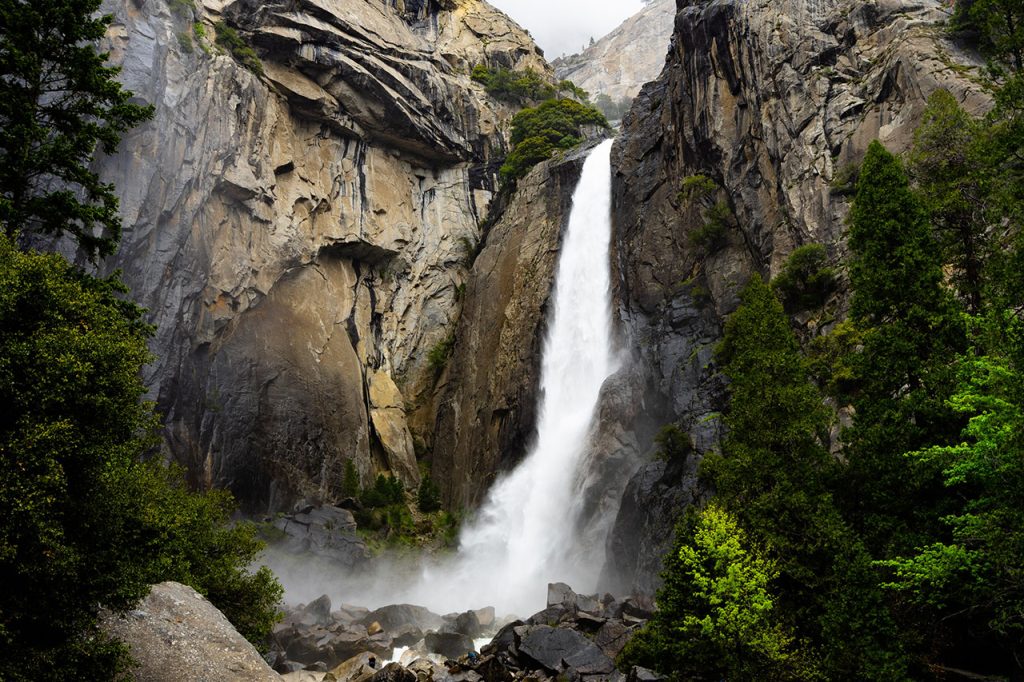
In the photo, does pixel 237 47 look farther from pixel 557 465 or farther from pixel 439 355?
pixel 557 465

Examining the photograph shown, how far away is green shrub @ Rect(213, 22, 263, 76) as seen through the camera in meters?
45.1

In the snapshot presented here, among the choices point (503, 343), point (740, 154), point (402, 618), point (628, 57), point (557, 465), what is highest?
point (628, 57)

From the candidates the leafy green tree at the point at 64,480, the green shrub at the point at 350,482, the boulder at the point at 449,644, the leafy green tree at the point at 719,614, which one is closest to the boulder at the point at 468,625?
the boulder at the point at 449,644

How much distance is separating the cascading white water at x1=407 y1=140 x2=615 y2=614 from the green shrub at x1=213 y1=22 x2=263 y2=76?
23.9 meters

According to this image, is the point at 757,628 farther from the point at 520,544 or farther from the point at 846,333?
the point at 520,544

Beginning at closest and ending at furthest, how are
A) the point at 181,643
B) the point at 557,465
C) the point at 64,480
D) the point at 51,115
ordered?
the point at 64,480, the point at 181,643, the point at 51,115, the point at 557,465

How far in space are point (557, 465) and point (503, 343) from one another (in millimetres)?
11450

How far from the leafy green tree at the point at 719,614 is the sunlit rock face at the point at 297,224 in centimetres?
3045

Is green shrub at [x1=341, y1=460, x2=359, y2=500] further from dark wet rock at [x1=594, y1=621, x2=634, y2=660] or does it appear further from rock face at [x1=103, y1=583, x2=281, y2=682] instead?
rock face at [x1=103, y1=583, x2=281, y2=682]

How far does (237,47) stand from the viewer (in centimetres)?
4541

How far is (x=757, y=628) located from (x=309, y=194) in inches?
1648

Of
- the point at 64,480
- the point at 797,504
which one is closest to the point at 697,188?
the point at 797,504

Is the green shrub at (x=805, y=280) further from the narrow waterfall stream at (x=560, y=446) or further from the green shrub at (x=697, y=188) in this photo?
the narrow waterfall stream at (x=560, y=446)

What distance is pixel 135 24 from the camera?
37.7 m
